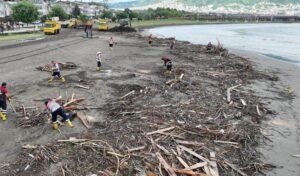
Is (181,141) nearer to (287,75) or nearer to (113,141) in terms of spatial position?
(113,141)

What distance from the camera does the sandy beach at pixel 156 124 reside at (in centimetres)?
1225

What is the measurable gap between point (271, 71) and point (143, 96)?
20.2m

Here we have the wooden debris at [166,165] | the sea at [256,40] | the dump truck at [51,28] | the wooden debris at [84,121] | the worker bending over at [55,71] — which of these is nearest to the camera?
the wooden debris at [166,165]

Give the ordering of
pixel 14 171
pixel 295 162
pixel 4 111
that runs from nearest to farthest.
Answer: pixel 14 171
pixel 295 162
pixel 4 111

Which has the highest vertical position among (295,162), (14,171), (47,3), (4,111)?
(47,3)

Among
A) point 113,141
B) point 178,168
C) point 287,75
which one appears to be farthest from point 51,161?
point 287,75

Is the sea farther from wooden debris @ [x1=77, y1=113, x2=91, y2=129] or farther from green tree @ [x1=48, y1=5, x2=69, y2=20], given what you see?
green tree @ [x1=48, y1=5, x2=69, y2=20]

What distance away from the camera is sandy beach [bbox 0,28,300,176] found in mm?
12250

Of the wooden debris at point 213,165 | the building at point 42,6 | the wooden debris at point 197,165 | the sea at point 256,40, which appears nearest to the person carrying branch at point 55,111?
the wooden debris at point 197,165

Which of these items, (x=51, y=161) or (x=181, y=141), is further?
(x=181, y=141)

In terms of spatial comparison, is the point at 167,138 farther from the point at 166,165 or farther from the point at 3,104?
the point at 3,104

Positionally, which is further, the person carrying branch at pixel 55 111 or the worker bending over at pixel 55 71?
the worker bending over at pixel 55 71

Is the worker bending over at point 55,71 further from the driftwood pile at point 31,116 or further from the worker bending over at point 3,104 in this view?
the worker bending over at point 3,104

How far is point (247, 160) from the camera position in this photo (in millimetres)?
13125
